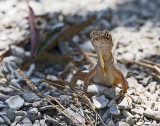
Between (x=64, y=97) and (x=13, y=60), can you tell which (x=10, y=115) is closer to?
(x=64, y=97)

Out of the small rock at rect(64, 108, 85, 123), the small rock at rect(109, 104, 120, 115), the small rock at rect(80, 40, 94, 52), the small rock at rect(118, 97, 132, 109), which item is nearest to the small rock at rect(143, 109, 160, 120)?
the small rock at rect(118, 97, 132, 109)

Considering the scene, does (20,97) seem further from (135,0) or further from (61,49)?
(135,0)

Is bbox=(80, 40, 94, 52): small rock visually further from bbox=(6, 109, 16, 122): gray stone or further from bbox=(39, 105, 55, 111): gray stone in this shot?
bbox=(6, 109, 16, 122): gray stone

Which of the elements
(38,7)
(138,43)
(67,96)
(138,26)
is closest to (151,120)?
(67,96)

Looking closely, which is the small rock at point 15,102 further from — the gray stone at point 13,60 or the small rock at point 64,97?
the gray stone at point 13,60

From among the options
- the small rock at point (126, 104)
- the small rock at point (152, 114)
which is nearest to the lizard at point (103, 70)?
the small rock at point (126, 104)

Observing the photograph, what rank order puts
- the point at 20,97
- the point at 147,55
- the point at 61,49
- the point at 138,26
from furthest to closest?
1. the point at 138,26
2. the point at 61,49
3. the point at 147,55
4. the point at 20,97

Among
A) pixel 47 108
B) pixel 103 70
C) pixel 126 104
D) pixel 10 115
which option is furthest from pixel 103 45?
pixel 10 115
